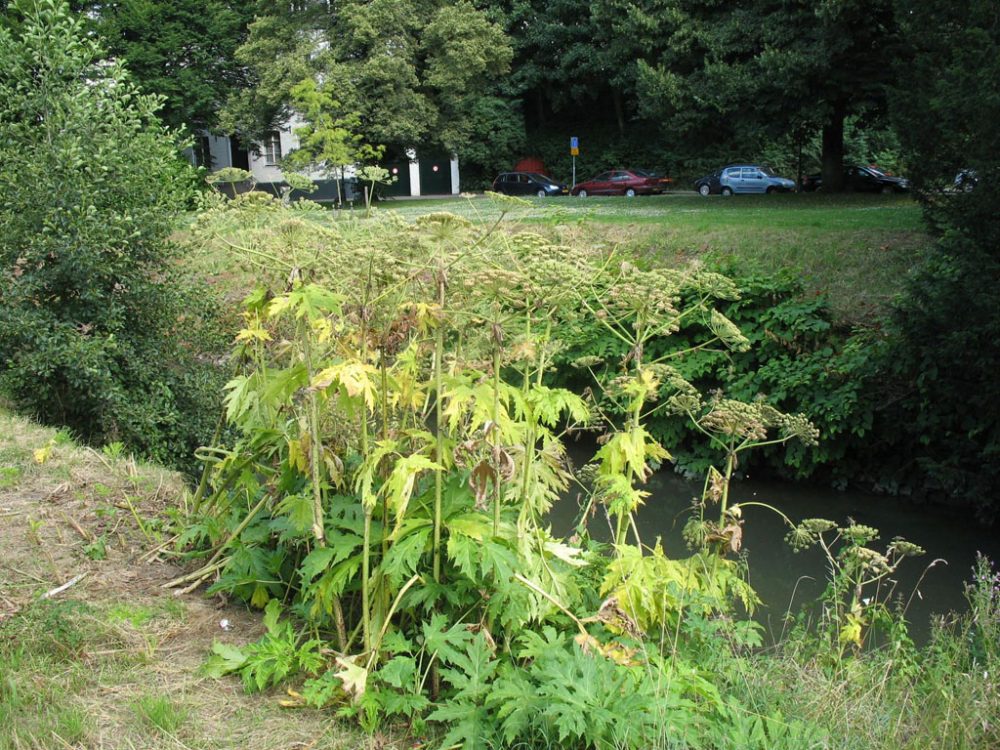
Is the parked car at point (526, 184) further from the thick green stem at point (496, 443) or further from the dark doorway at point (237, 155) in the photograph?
the thick green stem at point (496, 443)

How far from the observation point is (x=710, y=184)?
3947 cm

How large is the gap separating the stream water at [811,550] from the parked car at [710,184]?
2866 centimetres

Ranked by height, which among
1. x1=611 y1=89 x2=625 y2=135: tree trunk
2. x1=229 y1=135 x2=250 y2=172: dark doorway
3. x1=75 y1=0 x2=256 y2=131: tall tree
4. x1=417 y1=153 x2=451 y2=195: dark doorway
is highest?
x1=75 y1=0 x2=256 y2=131: tall tree

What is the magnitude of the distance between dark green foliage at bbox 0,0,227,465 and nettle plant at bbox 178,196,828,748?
15.6ft

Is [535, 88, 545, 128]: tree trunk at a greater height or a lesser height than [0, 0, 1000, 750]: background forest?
greater

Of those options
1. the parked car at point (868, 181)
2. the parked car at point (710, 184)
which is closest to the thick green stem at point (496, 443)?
the parked car at point (868, 181)

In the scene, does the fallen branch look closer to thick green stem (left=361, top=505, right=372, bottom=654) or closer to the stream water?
thick green stem (left=361, top=505, right=372, bottom=654)

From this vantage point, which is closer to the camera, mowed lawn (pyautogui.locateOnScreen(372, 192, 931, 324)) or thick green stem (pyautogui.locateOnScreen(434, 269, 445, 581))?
thick green stem (pyautogui.locateOnScreen(434, 269, 445, 581))

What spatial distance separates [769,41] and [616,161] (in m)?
21.3

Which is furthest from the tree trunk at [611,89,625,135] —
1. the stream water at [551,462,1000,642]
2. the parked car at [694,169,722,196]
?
the stream water at [551,462,1000,642]

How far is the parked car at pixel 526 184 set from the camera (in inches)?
1704

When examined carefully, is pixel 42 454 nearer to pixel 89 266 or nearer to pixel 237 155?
pixel 89 266

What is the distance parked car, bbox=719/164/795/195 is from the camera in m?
36.6

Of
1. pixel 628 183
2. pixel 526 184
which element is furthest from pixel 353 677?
pixel 526 184
